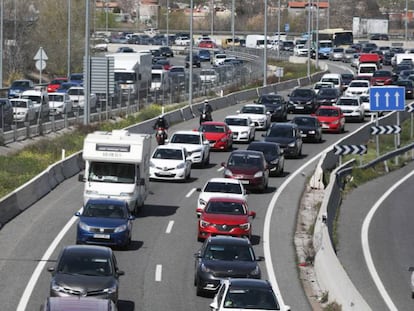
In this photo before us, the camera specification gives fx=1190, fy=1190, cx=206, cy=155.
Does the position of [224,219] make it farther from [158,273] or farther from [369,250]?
[369,250]

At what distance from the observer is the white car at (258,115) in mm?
58812

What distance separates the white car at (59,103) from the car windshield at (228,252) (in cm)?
3634

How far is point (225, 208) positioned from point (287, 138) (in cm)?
1783

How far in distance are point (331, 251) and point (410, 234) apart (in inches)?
443

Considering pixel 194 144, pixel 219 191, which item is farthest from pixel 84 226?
pixel 194 144

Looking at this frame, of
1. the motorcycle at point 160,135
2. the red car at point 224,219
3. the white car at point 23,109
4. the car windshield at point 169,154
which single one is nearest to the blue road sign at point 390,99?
the motorcycle at point 160,135

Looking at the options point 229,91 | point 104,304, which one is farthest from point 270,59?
point 104,304

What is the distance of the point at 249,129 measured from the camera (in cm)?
5397

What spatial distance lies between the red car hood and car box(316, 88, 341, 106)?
35.8m

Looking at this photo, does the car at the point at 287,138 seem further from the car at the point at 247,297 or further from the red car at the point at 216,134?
the car at the point at 247,297

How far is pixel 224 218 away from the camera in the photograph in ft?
103

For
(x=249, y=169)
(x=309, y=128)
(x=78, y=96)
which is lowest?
(x=249, y=169)

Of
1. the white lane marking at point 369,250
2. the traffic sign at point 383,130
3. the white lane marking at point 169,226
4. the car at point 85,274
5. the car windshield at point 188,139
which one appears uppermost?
the traffic sign at point 383,130

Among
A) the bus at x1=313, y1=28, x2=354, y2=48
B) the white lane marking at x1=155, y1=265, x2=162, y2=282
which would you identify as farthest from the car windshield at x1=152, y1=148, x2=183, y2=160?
the bus at x1=313, y1=28, x2=354, y2=48
